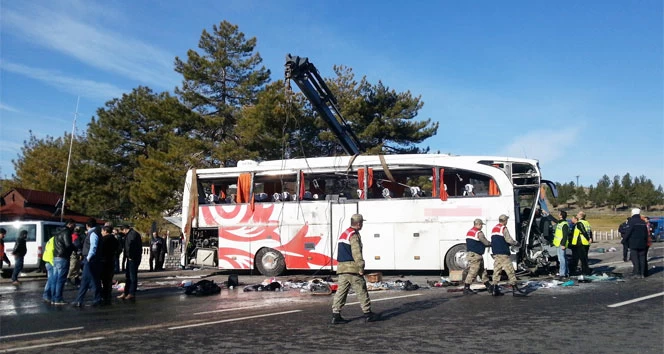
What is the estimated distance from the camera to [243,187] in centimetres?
1875

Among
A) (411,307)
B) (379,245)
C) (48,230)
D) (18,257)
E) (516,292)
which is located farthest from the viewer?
(48,230)

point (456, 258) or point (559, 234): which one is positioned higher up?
point (559, 234)

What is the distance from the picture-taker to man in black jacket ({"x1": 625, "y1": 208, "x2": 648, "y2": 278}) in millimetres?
14961

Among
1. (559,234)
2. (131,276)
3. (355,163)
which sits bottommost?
(131,276)

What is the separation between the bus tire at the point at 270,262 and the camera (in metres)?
18.1

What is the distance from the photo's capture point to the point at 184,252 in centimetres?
1884

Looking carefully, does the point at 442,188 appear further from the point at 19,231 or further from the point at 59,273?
the point at 19,231

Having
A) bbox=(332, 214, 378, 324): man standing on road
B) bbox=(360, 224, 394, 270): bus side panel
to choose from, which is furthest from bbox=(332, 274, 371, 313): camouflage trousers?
bbox=(360, 224, 394, 270): bus side panel

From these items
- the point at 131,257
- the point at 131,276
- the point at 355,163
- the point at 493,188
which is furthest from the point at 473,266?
the point at 131,276

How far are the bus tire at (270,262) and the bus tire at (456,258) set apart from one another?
5.04 m

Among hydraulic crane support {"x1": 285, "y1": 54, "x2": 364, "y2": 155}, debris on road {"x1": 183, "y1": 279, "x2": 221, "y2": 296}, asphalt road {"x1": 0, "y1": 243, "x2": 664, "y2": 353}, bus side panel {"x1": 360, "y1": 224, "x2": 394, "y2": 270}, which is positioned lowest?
asphalt road {"x1": 0, "y1": 243, "x2": 664, "y2": 353}

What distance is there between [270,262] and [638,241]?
33.9 feet

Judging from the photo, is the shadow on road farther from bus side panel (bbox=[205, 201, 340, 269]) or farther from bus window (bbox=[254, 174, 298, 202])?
bus window (bbox=[254, 174, 298, 202])

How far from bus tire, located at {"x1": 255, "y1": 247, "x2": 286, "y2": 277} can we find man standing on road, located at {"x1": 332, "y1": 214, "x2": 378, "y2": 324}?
30.2 feet
